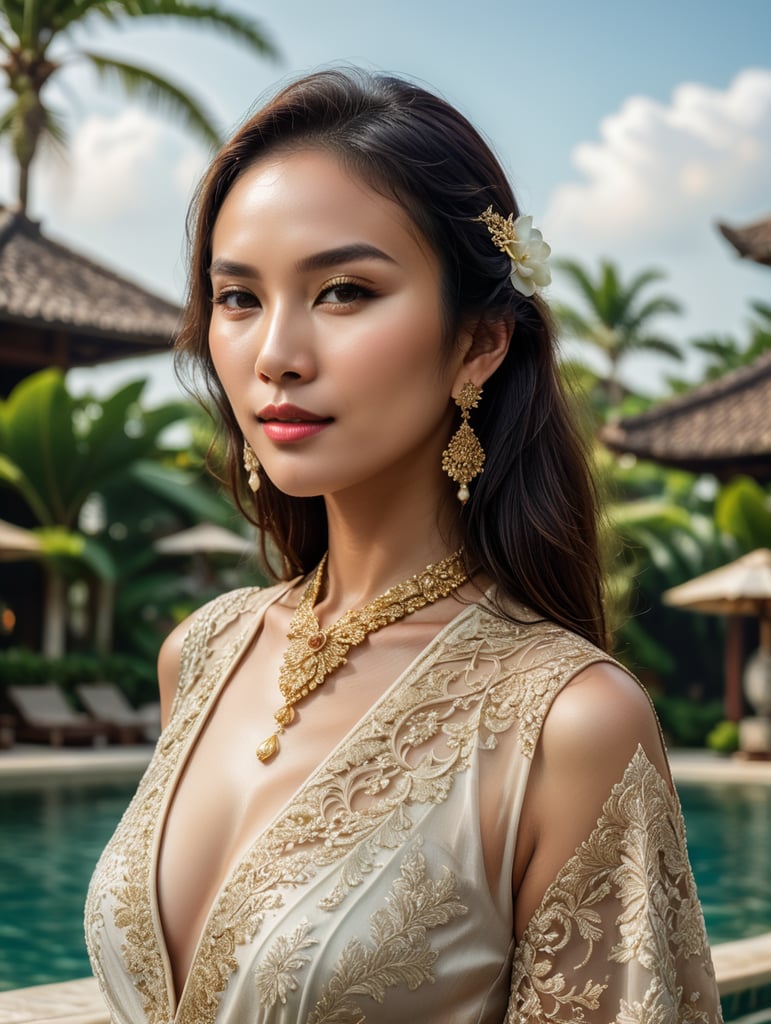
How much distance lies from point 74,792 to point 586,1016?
32.5ft

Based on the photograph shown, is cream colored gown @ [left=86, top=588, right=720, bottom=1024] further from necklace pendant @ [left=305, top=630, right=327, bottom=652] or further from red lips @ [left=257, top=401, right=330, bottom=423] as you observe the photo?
red lips @ [left=257, top=401, right=330, bottom=423]

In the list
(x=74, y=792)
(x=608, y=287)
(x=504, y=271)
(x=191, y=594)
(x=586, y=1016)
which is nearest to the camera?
(x=586, y=1016)

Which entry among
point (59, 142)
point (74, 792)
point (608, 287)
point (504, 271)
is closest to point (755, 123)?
point (608, 287)

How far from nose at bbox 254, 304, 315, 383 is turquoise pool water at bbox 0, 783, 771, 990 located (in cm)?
479

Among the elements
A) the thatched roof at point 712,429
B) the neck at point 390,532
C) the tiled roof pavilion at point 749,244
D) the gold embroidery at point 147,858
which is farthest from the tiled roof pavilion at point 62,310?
the neck at point 390,532

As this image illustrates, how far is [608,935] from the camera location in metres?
1.42

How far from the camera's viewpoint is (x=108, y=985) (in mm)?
1678

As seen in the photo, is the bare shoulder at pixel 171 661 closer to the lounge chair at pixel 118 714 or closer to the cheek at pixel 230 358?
the cheek at pixel 230 358

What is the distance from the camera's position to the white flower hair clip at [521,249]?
5.45ft

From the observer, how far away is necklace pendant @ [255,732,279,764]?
64.7 inches

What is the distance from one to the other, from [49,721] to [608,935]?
42.6 feet

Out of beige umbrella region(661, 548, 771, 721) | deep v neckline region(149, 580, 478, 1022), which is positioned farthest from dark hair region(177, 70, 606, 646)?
beige umbrella region(661, 548, 771, 721)

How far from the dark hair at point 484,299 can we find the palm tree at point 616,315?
33.1 m

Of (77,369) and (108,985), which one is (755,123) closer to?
(77,369)
